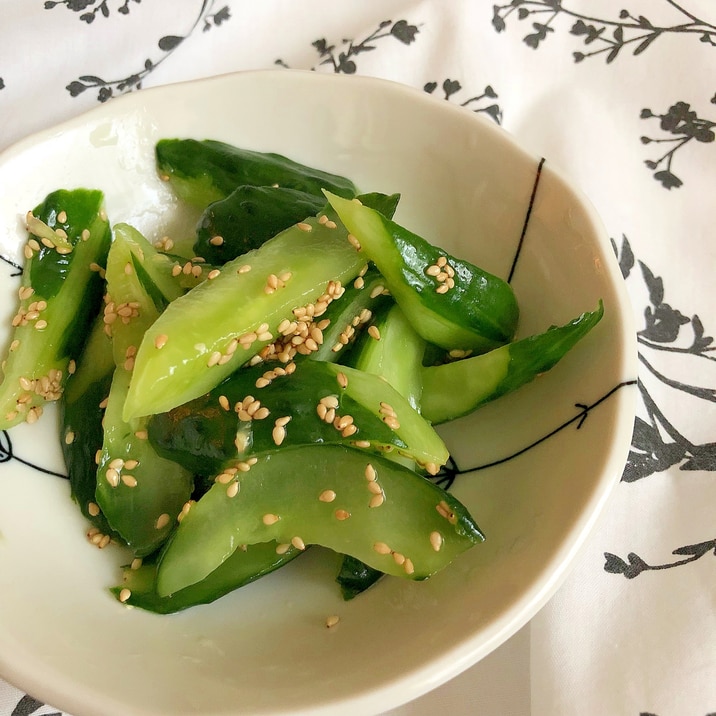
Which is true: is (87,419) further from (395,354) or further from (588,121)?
(588,121)

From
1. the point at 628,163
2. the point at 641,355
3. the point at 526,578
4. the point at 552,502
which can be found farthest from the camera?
the point at 628,163

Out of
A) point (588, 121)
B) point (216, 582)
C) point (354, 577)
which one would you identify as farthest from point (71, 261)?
point (588, 121)

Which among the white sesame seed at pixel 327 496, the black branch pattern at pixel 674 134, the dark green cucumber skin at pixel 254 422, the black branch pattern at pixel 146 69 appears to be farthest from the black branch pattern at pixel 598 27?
the white sesame seed at pixel 327 496

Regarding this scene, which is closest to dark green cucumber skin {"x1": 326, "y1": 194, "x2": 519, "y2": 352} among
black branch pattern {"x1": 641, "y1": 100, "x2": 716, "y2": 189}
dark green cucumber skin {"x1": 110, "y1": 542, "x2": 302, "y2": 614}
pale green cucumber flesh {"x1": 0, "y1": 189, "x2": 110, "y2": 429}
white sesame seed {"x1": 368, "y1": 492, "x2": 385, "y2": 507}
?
white sesame seed {"x1": 368, "y1": 492, "x2": 385, "y2": 507}

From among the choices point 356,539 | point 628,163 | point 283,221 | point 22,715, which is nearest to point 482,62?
point 628,163

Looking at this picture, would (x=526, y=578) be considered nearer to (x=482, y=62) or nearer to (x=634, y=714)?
(x=634, y=714)

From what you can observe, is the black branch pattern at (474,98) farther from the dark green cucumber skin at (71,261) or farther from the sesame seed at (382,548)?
the sesame seed at (382,548)
